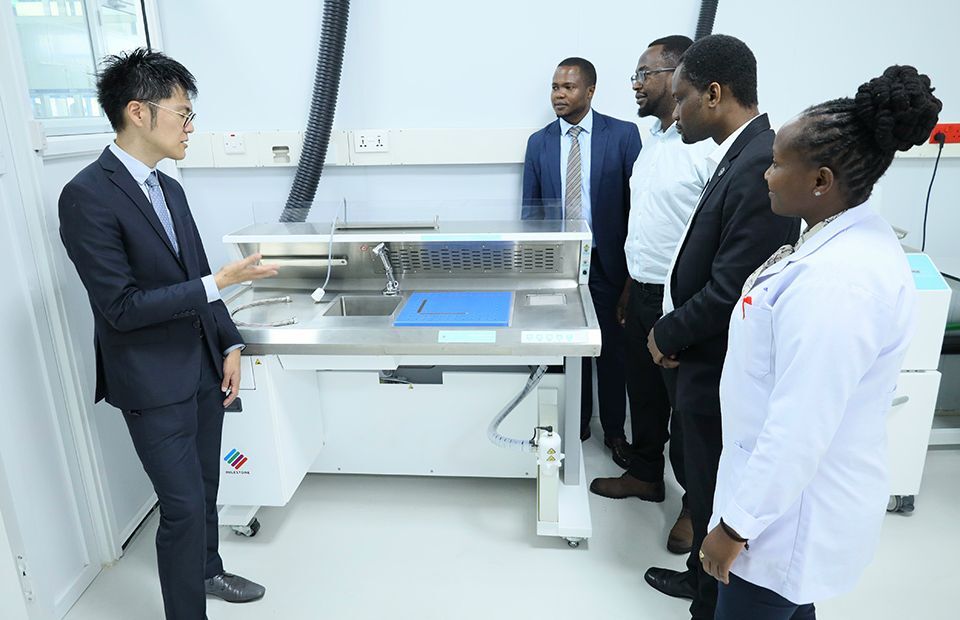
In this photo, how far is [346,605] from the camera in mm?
1888

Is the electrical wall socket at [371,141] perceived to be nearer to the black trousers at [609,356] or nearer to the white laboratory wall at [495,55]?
the white laboratory wall at [495,55]

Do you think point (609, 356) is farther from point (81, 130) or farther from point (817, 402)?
point (81, 130)

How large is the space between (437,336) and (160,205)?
2.57 feet

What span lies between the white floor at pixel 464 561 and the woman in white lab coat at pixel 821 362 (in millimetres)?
944

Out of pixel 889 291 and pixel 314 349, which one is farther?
pixel 314 349

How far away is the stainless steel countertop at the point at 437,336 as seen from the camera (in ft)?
5.85

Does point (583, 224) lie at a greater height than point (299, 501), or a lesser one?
greater

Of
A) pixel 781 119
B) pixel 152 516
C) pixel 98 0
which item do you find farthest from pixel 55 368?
pixel 781 119

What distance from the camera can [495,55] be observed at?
2.60 meters

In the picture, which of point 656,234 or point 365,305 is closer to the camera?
point 656,234

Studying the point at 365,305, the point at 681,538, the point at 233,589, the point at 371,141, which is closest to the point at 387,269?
the point at 365,305

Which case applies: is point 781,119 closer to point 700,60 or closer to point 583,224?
point 583,224

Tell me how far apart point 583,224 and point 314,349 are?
3.27 ft

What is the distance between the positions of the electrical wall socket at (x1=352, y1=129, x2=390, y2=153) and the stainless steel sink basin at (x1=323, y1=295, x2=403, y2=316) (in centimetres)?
79
